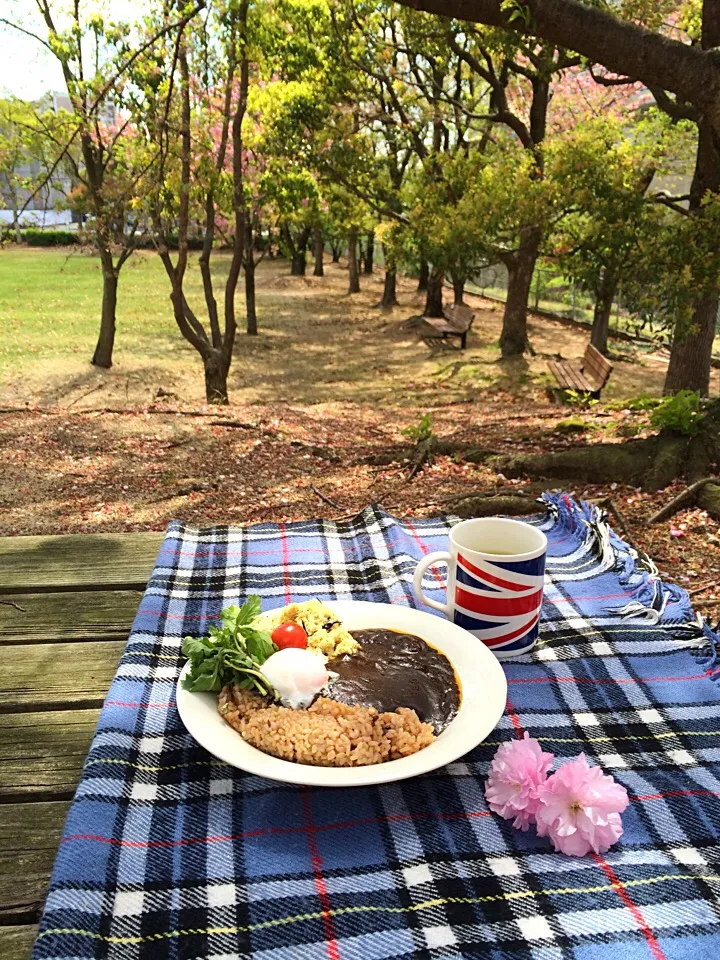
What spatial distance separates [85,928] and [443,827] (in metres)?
0.41

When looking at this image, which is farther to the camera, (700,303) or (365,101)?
(365,101)

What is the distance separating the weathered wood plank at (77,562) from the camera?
1549 millimetres

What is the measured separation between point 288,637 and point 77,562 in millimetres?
788

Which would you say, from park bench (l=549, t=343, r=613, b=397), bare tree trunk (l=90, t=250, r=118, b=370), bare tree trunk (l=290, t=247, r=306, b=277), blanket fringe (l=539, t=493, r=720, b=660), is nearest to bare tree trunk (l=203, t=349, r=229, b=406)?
bare tree trunk (l=90, t=250, r=118, b=370)

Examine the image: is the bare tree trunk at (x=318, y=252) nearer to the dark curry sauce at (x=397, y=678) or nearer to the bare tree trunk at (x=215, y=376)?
the bare tree trunk at (x=215, y=376)

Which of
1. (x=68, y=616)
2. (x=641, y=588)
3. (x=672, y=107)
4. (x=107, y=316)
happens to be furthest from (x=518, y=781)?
(x=107, y=316)

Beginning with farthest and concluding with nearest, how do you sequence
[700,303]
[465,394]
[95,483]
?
[465,394] → [700,303] → [95,483]

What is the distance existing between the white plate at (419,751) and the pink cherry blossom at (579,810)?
0.38 ft

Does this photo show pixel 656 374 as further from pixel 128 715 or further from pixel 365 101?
pixel 128 715

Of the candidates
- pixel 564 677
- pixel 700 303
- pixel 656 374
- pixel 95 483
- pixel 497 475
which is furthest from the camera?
pixel 656 374

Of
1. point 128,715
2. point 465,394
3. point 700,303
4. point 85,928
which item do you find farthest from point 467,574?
point 465,394

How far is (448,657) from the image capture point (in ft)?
3.78

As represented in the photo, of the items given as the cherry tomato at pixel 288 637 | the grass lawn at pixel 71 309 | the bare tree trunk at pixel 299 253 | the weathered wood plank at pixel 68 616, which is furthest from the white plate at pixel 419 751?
the bare tree trunk at pixel 299 253

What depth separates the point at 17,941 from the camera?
2.56ft
